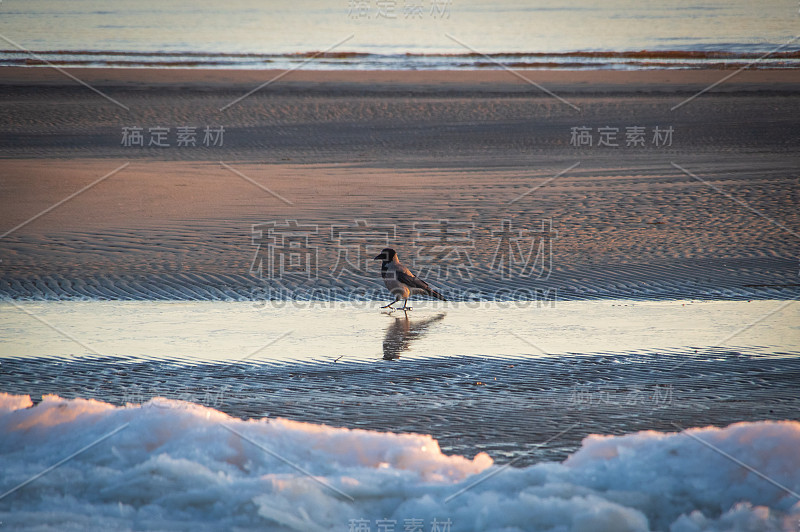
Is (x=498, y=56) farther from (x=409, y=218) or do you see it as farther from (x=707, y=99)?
(x=409, y=218)

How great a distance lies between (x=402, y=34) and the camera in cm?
3506

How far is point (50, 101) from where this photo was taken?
2136cm

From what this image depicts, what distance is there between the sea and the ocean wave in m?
23.4

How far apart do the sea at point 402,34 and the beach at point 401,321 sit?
1000 centimetres

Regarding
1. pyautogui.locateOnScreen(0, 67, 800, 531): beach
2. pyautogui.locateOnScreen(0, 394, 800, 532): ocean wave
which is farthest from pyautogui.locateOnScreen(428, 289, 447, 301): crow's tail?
pyautogui.locateOnScreen(0, 394, 800, 532): ocean wave

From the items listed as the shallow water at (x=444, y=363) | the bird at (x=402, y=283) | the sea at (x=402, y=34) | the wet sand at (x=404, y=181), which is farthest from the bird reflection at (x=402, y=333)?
the sea at (x=402, y=34)

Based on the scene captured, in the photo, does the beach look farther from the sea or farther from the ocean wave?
the sea

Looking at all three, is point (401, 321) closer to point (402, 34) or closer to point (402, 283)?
point (402, 283)

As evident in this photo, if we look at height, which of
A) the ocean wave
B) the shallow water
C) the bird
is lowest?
the ocean wave

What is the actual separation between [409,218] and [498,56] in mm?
19146

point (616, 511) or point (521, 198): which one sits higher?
point (521, 198)

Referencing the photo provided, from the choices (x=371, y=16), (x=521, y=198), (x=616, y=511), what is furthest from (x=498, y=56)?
(x=616, y=511)

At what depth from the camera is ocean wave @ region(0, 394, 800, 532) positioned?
4840mm

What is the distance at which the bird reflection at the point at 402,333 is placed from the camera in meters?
7.57
